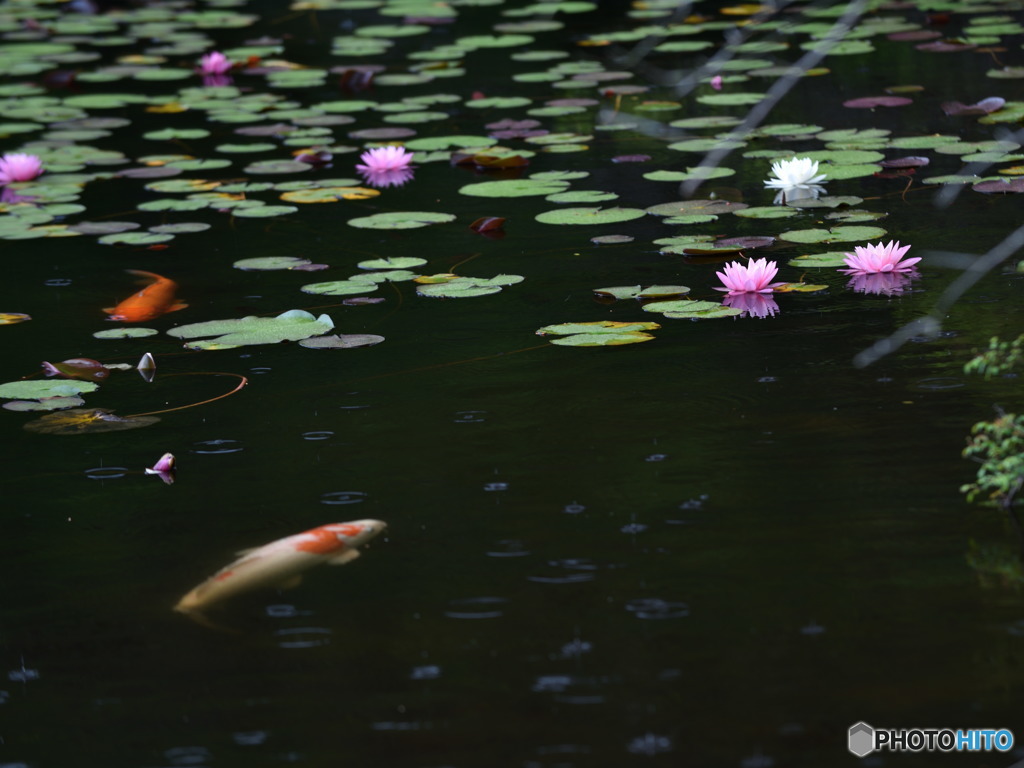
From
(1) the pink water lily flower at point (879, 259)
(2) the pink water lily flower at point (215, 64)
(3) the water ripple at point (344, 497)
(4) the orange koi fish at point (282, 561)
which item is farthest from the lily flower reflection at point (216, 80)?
(4) the orange koi fish at point (282, 561)

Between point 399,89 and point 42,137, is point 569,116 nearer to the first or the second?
point 399,89

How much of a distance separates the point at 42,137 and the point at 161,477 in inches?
142

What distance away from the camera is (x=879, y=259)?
3.41 metres

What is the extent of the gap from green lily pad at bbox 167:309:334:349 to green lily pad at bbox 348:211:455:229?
0.82 meters

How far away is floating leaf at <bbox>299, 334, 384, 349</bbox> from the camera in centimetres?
321

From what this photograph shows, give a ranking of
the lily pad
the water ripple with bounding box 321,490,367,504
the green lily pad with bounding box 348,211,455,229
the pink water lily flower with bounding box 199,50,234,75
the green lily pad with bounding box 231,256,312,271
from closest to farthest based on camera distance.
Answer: the water ripple with bounding box 321,490,367,504
the lily pad
the green lily pad with bounding box 231,256,312,271
the green lily pad with bounding box 348,211,455,229
the pink water lily flower with bounding box 199,50,234,75

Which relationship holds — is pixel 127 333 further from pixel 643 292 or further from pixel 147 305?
pixel 643 292

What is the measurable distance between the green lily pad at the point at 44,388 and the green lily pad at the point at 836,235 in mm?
1860

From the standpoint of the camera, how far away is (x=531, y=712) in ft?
5.92

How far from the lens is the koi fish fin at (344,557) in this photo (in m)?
2.22

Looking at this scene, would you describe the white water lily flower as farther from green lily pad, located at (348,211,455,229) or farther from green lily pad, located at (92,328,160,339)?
green lily pad, located at (92,328,160,339)

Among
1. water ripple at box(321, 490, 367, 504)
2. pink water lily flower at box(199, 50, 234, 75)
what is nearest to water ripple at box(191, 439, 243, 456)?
water ripple at box(321, 490, 367, 504)

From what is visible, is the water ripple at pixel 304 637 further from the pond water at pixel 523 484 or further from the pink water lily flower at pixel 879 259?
the pink water lily flower at pixel 879 259

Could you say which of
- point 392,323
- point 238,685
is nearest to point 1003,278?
point 392,323
